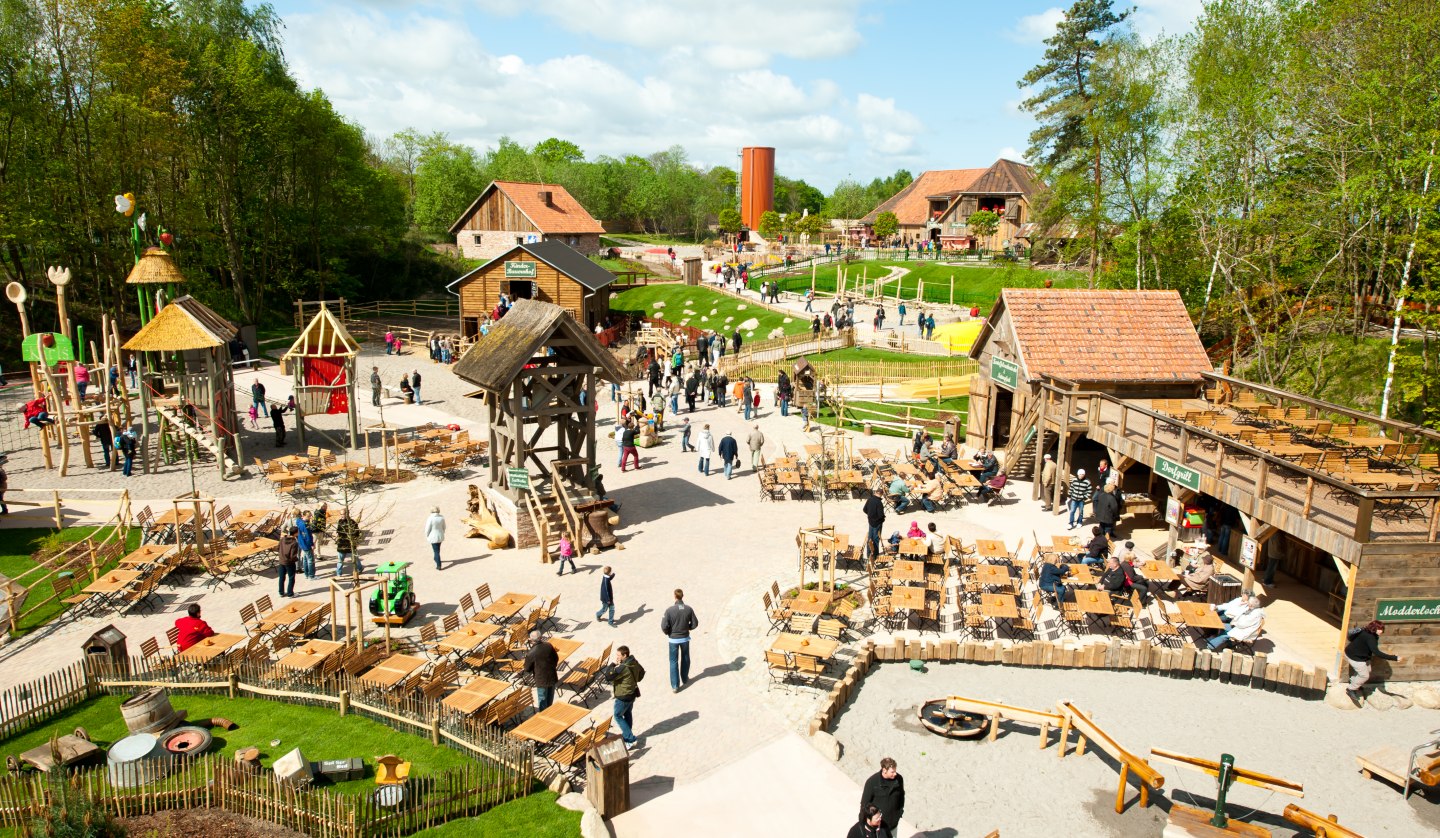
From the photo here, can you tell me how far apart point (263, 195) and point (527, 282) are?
52.1 ft

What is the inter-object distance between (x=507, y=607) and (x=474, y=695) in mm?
2676

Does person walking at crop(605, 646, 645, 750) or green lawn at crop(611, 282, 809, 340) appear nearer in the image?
person walking at crop(605, 646, 645, 750)

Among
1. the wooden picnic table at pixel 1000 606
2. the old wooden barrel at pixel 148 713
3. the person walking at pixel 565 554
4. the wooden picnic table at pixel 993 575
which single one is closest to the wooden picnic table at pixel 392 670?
the old wooden barrel at pixel 148 713

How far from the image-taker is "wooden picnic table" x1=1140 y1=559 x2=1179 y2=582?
53.4 ft

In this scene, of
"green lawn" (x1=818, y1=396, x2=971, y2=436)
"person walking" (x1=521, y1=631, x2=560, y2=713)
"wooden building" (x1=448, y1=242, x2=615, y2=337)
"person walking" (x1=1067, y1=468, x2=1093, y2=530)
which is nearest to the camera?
"person walking" (x1=521, y1=631, x2=560, y2=713)

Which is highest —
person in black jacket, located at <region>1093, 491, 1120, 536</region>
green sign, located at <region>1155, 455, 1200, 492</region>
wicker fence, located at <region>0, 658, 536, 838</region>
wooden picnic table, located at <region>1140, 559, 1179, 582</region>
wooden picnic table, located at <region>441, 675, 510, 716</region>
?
green sign, located at <region>1155, 455, 1200, 492</region>

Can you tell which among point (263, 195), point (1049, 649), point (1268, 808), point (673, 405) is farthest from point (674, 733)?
point (263, 195)

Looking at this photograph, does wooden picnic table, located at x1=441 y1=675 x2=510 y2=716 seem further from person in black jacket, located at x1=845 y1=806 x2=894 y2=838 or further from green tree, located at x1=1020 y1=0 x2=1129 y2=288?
green tree, located at x1=1020 y1=0 x2=1129 y2=288

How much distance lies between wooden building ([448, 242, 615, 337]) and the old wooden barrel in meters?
33.1

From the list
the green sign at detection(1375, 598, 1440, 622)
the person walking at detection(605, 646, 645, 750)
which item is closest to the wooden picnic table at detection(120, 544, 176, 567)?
the person walking at detection(605, 646, 645, 750)

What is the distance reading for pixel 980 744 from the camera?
39.9 ft

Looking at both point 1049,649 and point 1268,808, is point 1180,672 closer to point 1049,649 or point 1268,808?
point 1049,649

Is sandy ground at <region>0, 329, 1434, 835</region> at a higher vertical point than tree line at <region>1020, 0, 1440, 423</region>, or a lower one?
lower

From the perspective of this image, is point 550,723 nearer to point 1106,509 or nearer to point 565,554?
point 565,554
